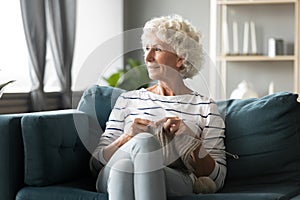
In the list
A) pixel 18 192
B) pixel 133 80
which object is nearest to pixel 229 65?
pixel 133 80

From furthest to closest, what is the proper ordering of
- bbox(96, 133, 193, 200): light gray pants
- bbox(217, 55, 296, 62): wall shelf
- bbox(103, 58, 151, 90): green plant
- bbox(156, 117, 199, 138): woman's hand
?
bbox(217, 55, 296, 62): wall shelf < bbox(103, 58, 151, 90): green plant < bbox(156, 117, 199, 138): woman's hand < bbox(96, 133, 193, 200): light gray pants

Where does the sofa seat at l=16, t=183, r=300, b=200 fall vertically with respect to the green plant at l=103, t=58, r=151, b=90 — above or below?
below

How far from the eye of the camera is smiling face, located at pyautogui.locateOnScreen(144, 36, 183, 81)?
2.59 metres

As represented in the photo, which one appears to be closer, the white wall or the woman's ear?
the woman's ear

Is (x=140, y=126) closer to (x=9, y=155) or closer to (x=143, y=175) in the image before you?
(x=143, y=175)

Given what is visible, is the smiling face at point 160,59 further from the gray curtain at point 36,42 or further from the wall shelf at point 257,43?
the wall shelf at point 257,43

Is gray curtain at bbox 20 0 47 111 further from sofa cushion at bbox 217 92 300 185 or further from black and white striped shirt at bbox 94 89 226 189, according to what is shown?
sofa cushion at bbox 217 92 300 185

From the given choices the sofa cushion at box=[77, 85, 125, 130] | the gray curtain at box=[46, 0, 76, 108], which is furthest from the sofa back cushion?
the gray curtain at box=[46, 0, 76, 108]

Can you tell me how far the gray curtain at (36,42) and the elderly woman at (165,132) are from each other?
181 cm

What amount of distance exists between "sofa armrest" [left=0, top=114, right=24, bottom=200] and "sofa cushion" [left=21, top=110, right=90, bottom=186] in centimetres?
5

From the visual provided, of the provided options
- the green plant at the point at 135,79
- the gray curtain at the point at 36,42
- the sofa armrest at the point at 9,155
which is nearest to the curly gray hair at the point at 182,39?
the green plant at the point at 135,79

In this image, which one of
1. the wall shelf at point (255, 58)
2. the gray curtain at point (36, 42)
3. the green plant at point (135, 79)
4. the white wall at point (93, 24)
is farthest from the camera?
the white wall at point (93, 24)

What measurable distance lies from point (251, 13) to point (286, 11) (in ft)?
0.91

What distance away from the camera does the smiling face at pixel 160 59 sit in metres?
2.59
